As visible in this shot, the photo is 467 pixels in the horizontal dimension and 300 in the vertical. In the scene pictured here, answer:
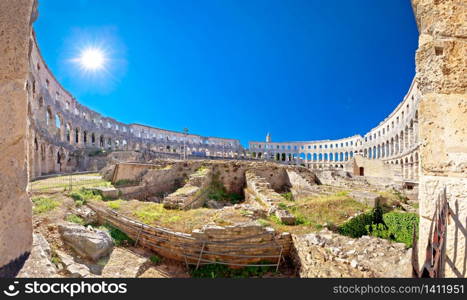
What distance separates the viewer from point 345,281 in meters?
2.26

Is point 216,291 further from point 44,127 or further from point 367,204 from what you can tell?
point 44,127

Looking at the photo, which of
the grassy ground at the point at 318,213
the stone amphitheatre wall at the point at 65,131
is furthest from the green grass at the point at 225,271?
the stone amphitheatre wall at the point at 65,131

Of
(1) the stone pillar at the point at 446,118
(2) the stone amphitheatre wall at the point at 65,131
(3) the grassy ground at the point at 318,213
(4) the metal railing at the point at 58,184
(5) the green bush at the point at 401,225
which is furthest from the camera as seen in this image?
(2) the stone amphitheatre wall at the point at 65,131

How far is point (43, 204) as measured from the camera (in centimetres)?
716

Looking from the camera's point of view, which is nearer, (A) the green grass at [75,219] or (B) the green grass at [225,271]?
A: (B) the green grass at [225,271]

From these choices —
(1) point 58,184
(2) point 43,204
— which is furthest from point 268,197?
(1) point 58,184

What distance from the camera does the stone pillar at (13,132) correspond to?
83.4 inches

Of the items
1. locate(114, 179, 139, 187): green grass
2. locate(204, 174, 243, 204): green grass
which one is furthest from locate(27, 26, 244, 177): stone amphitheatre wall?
locate(204, 174, 243, 204): green grass

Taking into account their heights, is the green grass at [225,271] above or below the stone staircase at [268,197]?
below

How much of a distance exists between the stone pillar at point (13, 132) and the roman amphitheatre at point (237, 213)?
0.4 inches

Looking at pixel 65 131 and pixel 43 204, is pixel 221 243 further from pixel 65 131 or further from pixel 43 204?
pixel 65 131

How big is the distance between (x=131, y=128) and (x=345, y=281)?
170 feet

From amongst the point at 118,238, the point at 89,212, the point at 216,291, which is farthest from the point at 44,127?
the point at 216,291

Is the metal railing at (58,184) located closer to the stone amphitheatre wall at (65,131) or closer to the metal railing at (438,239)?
the stone amphitheatre wall at (65,131)
